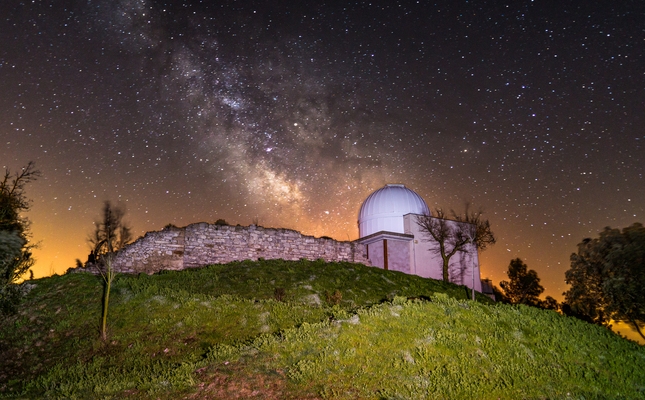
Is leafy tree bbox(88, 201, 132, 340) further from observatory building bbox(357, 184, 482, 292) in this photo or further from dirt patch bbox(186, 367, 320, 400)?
observatory building bbox(357, 184, 482, 292)

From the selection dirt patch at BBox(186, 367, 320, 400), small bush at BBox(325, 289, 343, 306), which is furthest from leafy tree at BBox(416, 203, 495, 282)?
dirt patch at BBox(186, 367, 320, 400)

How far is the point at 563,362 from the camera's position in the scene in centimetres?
1117

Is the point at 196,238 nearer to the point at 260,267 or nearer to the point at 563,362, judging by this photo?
the point at 260,267

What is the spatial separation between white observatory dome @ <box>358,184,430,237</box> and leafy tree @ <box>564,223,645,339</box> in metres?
22.1

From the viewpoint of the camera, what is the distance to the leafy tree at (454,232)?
36.7 m

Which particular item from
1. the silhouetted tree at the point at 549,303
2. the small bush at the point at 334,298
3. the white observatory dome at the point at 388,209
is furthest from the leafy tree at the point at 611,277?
the silhouetted tree at the point at 549,303

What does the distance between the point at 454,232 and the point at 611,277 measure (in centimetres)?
2371

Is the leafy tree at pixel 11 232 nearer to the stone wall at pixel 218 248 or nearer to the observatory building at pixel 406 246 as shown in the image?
the stone wall at pixel 218 248

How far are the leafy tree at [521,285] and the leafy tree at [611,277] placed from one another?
36.4 metres

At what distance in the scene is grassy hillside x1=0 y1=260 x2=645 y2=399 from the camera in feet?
31.1

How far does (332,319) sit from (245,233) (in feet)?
67.2

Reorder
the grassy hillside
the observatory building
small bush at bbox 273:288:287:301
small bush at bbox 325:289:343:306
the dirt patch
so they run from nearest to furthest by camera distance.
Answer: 1. the dirt patch
2. the grassy hillside
3. small bush at bbox 273:288:287:301
4. small bush at bbox 325:289:343:306
5. the observatory building

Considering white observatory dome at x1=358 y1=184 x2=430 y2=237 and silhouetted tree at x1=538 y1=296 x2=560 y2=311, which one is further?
silhouetted tree at x1=538 y1=296 x2=560 y2=311

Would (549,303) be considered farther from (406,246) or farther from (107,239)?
(107,239)
